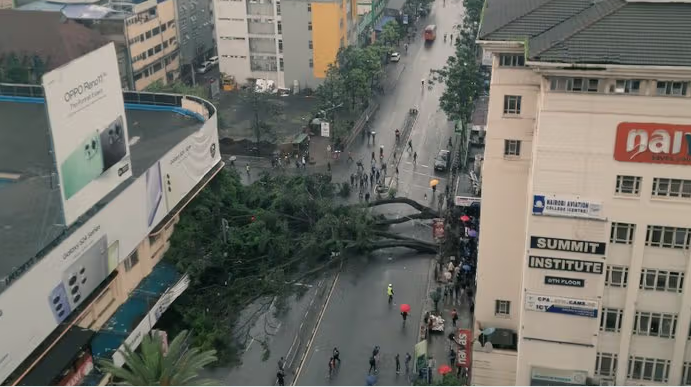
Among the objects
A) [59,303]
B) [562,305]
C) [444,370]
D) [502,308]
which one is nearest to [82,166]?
[59,303]

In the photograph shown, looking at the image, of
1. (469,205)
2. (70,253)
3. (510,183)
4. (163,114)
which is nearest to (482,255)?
(510,183)

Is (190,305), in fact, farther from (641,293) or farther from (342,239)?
(641,293)

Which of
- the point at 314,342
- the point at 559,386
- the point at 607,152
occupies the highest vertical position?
the point at 607,152

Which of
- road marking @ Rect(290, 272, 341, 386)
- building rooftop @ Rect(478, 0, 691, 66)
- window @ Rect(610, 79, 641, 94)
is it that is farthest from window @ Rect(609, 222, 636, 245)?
road marking @ Rect(290, 272, 341, 386)

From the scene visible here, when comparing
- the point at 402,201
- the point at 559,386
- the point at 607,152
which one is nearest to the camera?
the point at 607,152

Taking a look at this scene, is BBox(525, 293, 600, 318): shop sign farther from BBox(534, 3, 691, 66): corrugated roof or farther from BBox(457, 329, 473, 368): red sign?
BBox(534, 3, 691, 66): corrugated roof

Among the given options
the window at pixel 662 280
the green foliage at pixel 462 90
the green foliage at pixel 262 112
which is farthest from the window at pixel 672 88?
the green foliage at pixel 262 112

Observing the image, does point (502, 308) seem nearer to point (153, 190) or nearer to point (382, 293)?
point (382, 293)

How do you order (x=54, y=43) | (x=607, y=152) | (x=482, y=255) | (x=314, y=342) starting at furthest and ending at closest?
(x=54, y=43)
(x=314, y=342)
(x=482, y=255)
(x=607, y=152)
